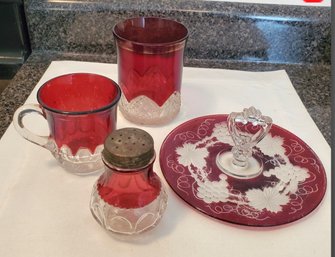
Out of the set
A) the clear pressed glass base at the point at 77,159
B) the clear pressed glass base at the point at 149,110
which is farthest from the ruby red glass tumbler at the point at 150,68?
the clear pressed glass base at the point at 77,159

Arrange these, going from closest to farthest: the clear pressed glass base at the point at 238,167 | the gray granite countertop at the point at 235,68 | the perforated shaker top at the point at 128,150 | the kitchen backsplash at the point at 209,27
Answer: the perforated shaker top at the point at 128,150, the clear pressed glass base at the point at 238,167, the gray granite countertop at the point at 235,68, the kitchen backsplash at the point at 209,27

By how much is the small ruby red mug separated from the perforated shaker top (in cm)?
8

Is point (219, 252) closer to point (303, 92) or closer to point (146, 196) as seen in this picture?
point (146, 196)

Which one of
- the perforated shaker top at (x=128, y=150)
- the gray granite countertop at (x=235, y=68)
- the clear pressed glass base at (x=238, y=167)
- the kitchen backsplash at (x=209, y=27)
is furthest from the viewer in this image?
the kitchen backsplash at (x=209, y=27)

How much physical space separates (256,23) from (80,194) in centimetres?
43

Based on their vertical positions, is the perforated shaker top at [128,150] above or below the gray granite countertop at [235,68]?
above

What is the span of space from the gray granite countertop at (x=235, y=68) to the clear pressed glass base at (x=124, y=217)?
21 centimetres

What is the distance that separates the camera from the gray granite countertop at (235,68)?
1.86ft

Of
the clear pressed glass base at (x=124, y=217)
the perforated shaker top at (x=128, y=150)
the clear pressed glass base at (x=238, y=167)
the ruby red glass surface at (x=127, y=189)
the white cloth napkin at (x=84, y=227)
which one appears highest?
the perforated shaker top at (x=128, y=150)

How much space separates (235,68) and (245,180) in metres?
0.30

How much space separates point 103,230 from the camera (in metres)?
0.38

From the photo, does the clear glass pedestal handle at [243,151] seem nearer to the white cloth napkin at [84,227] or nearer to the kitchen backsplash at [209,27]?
the white cloth napkin at [84,227]

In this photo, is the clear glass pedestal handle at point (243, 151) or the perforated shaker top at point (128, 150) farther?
the clear glass pedestal handle at point (243, 151)

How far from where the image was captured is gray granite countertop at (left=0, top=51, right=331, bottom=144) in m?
0.57
